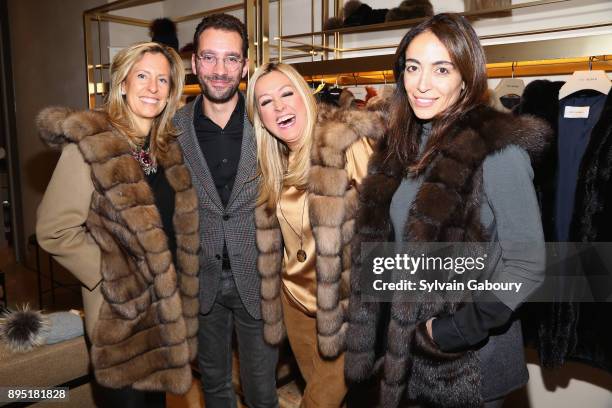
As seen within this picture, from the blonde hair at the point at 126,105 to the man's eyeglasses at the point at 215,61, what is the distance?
120mm

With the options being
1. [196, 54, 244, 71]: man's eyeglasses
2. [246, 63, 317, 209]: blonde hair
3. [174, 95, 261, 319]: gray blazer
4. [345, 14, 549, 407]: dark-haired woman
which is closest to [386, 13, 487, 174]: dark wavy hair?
[345, 14, 549, 407]: dark-haired woman

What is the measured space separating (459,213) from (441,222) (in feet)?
0.18

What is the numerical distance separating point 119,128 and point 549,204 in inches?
76.2

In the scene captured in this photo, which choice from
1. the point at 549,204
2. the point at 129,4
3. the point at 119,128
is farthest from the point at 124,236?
the point at 129,4

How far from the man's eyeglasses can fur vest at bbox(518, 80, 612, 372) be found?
4.48 feet

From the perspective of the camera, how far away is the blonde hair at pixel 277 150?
1.85m

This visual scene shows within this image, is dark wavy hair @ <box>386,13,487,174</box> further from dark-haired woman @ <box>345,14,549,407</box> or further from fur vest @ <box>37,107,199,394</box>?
fur vest @ <box>37,107,199,394</box>

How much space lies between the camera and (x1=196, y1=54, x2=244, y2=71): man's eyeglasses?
215 centimetres

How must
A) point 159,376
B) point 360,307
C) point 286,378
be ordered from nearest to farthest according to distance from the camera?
point 360,307 < point 159,376 < point 286,378

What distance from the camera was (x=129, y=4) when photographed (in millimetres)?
4254

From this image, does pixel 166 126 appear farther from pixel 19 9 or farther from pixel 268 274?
pixel 19 9

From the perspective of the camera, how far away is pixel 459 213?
1263 millimetres

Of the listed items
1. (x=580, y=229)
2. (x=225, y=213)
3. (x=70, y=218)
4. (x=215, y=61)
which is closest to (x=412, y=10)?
(x=215, y=61)

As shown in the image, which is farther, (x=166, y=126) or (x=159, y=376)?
(x=166, y=126)
